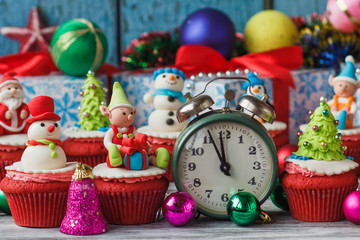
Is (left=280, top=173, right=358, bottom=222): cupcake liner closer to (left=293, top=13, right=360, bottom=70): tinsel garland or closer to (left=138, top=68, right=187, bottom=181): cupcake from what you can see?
(left=138, top=68, right=187, bottom=181): cupcake

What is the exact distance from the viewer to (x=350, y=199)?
189 cm

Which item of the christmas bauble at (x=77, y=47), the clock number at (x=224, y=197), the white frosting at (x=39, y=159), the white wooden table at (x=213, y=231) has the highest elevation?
the christmas bauble at (x=77, y=47)

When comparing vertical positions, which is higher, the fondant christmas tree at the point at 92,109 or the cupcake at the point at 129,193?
the fondant christmas tree at the point at 92,109

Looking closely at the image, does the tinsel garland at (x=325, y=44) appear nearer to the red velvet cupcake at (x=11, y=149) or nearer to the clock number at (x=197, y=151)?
the clock number at (x=197, y=151)

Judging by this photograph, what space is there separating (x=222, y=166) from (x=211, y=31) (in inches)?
61.7

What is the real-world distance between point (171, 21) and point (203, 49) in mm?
886

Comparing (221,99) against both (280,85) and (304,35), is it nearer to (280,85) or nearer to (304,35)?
(280,85)

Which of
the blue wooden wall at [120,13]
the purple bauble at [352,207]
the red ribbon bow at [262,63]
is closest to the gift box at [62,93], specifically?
the red ribbon bow at [262,63]

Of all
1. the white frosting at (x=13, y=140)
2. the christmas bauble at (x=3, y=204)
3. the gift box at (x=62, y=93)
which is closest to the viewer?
the christmas bauble at (x=3, y=204)

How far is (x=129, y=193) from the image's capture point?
74.2 inches

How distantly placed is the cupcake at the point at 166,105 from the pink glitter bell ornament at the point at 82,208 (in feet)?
2.21

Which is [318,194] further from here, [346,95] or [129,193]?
[346,95]

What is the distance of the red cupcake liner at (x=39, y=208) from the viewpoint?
191 centimetres

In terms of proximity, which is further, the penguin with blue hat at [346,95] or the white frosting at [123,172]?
the penguin with blue hat at [346,95]
